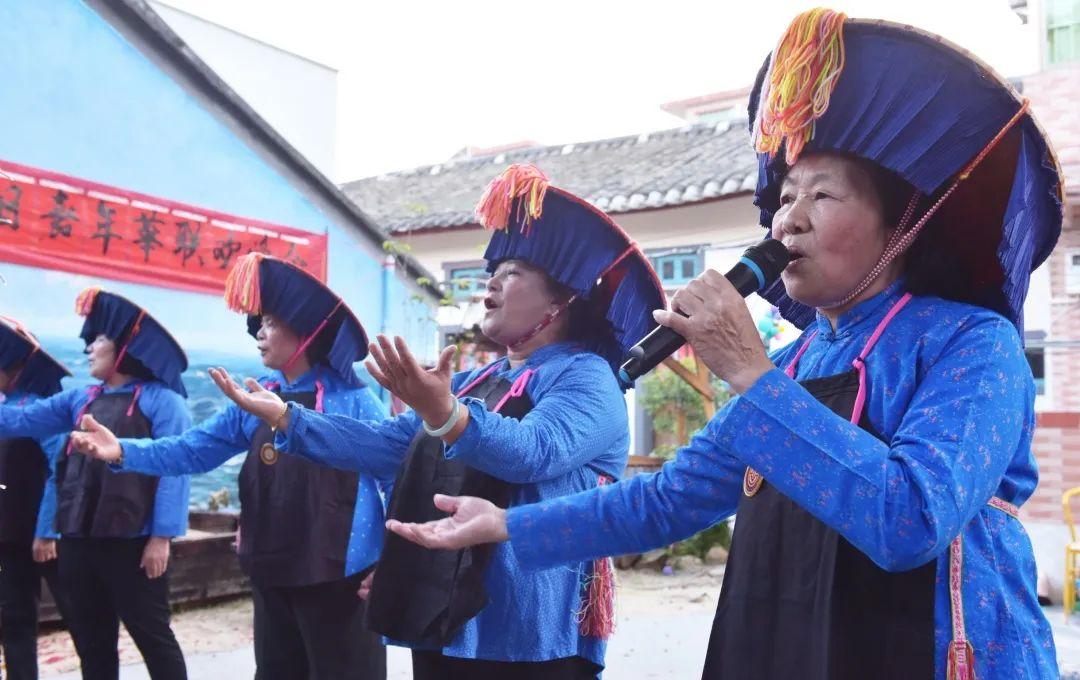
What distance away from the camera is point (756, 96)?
1817 mm

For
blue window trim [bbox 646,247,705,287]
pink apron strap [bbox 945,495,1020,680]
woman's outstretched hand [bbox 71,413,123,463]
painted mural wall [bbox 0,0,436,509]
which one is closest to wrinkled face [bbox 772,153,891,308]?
pink apron strap [bbox 945,495,1020,680]

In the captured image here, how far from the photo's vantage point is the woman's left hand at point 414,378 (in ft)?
6.32

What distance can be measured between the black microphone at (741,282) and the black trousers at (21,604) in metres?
3.75

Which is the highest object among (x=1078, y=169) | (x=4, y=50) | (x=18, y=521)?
(x=4, y=50)

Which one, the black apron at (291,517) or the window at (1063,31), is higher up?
the window at (1063,31)

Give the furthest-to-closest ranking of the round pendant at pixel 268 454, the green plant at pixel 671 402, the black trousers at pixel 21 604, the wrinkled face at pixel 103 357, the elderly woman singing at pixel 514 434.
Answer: the green plant at pixel 671 402, the wrinkled face at pixel 103 357, the black trousers at pixel 21 604, the round pendant at pixel 268 454, the elderly woman singing at pixel 514 434

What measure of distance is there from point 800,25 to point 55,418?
4.30 meters

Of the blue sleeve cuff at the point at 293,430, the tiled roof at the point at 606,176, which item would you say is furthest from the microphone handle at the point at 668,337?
the tiled roof at the point at 606,176

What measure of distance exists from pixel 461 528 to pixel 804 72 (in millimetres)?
912

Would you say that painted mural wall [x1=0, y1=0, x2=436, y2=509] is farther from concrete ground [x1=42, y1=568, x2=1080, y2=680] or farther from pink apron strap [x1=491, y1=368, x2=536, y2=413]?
pink apron strap [x1=491, y1=368, x2=536, y2=413]

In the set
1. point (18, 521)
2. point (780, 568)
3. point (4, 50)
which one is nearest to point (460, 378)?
point (780, 568)

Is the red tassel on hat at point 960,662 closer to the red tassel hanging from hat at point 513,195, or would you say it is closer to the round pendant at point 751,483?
the round pendant at point 751,483

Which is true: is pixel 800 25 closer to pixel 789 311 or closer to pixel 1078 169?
pixel 789 311

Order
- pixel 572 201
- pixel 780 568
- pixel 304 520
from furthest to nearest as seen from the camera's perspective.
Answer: pixel 304 520 < pixel 572 201 < pixel 780 568
